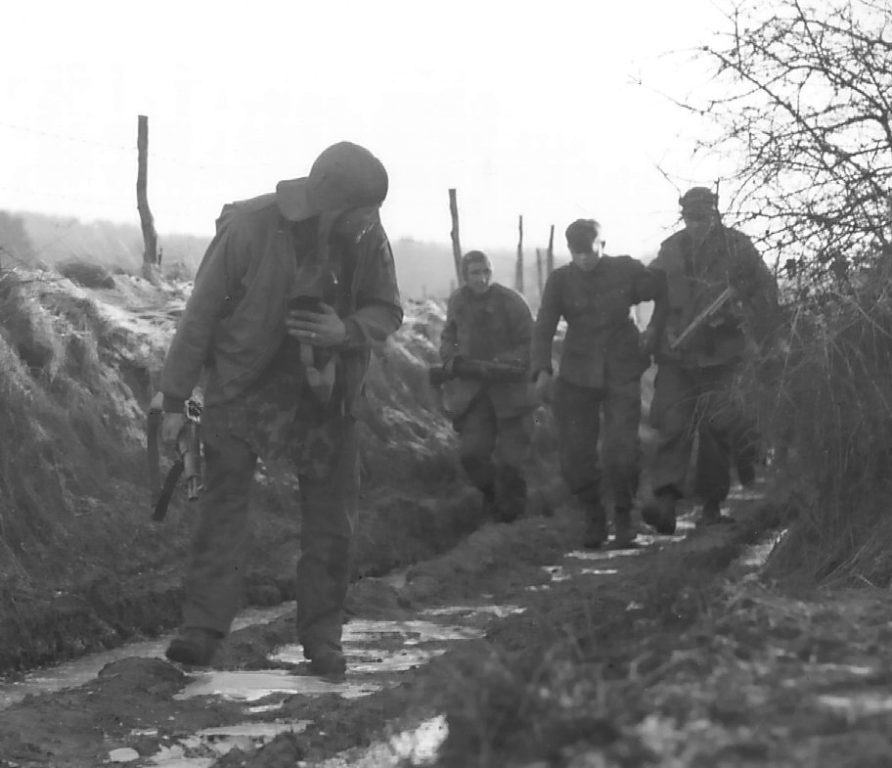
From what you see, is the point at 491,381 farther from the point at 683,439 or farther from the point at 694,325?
the point at 694,325

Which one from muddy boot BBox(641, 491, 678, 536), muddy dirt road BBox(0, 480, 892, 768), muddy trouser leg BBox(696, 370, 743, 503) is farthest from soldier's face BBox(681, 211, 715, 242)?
muddy boot BBox(641, 491, 678, 536)

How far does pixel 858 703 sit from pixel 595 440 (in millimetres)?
9733

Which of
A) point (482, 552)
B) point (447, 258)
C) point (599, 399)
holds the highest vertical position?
point (447, 258)

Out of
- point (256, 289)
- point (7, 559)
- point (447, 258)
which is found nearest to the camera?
point (256, 289)

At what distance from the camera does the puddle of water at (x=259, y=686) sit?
22.4 feet

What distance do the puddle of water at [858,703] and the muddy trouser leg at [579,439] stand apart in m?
9.47

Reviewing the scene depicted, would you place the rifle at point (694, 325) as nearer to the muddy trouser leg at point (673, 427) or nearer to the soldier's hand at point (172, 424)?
the muddy trouser leg at point (673, 427)

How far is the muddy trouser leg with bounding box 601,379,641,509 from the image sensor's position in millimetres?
12695

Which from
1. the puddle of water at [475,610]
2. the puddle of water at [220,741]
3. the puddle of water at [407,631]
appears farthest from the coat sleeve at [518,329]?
the puddle of water at [220,741]

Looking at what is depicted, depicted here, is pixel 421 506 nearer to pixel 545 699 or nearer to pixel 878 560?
pixel 878 560

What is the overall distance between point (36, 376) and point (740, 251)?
517 centimetres

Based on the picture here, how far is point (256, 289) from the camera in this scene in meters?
7.29

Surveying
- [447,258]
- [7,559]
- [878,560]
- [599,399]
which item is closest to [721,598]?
[878,560]

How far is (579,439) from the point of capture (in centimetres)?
1283
